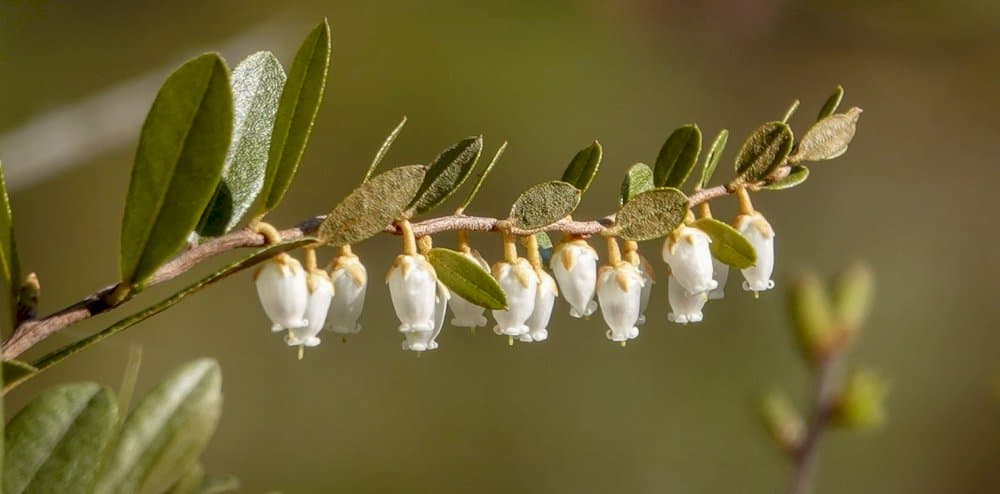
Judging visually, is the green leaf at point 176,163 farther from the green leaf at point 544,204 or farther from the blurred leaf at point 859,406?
the blurred leaf at point 859,406

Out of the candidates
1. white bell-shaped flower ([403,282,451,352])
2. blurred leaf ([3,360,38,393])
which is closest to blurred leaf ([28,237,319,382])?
blurred leaf ([3,360,38,393])

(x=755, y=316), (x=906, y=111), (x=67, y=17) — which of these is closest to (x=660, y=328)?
(x=755, y=316)

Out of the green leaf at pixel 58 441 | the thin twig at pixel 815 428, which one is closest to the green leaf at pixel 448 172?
the green leaf at pixel 58 441

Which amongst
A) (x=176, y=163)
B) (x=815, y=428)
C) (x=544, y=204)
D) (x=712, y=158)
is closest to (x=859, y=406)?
(x=815, y=428)

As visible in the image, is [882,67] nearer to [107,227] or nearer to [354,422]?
[354,422]

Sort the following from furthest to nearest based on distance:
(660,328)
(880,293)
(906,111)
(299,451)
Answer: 1. (906,111)
2. (880,293)
3. (660,328)
4. (299,451)

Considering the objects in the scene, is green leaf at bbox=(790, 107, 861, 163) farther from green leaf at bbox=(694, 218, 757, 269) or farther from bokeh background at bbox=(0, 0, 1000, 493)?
bokeh background at bbox=(0, 0, 1000, 493)

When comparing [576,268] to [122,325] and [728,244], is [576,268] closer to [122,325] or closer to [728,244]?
[728,244]

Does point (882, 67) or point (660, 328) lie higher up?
point (882, 67)
